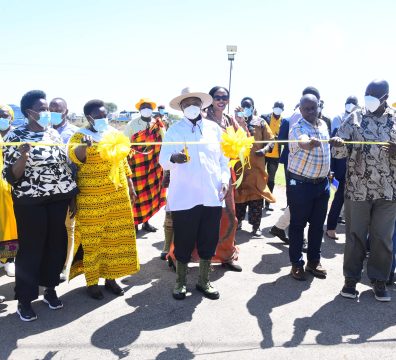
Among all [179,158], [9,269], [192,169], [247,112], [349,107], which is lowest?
[9,269]

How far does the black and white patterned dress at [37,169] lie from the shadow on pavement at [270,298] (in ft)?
7.32

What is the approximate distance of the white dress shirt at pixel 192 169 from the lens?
4.11 meters

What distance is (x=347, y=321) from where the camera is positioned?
3824 mm

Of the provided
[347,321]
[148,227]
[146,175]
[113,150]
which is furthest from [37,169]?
[148,227]

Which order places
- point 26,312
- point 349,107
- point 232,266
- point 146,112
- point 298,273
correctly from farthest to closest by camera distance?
point 349,107, point 146,112, point 232,266, point 298,273, point 26,312

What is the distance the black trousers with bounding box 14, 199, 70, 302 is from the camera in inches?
152

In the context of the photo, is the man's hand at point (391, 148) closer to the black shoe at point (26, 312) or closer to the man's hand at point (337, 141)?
the man's hand at point (337, 141)

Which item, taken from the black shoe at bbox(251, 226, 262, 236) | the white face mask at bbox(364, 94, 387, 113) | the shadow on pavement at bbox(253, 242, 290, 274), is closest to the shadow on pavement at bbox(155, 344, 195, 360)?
the shadow on pavement at bbox(253, 242, 290, 274)

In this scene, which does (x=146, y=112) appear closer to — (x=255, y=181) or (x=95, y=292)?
(x=255, y=181)

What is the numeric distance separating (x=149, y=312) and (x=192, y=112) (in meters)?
2.04

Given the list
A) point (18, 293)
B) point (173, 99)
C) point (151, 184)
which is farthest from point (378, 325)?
point (151, 184)

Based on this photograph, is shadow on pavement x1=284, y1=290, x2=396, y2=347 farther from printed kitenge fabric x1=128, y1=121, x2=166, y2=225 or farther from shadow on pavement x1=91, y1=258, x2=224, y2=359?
printed kitenge fabric x1=128, y1=121, x2=166, y2=225

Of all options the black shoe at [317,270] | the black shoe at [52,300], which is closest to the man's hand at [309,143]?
the black shoe at [317,270]

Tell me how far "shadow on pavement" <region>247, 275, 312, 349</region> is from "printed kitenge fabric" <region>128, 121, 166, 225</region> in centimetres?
268
